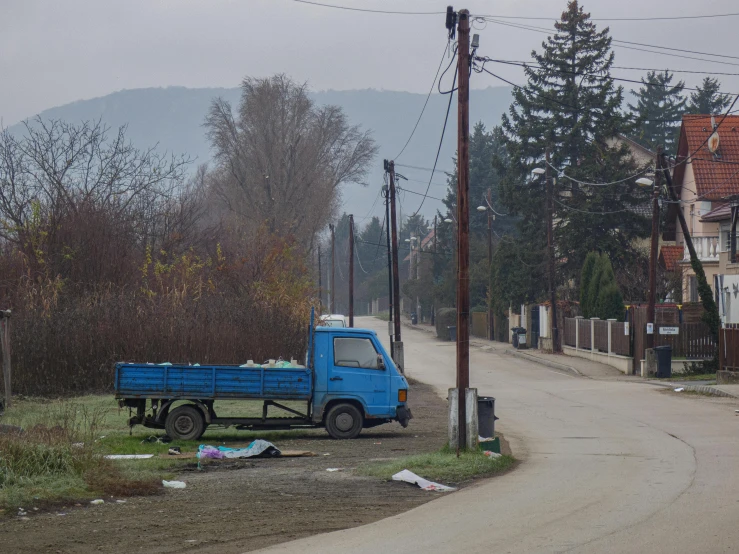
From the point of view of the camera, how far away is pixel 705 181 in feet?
158

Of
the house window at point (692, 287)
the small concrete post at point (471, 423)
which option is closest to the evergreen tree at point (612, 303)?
the house window at point (692, 287)

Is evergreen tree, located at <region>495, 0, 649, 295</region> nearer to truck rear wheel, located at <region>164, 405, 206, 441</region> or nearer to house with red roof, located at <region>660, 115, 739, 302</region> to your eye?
house with red roof, located at <region>660, 115, 739, 302</region>

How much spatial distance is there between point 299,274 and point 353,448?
108 feet

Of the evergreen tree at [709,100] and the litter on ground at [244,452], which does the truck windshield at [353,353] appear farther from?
the evergreen tree at [709,100]

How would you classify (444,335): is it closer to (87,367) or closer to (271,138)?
(271,138)

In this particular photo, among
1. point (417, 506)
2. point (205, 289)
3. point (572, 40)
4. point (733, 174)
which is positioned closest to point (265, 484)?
point (417, 506)

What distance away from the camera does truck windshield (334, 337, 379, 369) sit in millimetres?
17859

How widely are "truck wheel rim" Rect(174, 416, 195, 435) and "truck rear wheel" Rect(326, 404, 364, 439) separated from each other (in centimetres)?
247

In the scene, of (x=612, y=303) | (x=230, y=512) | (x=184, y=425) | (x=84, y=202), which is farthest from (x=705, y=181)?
(x=230, y=512)

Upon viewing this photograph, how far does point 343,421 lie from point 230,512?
752 cm

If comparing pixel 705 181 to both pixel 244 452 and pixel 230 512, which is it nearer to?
pixel 244 452

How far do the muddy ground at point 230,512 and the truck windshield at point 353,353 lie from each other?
125 inches

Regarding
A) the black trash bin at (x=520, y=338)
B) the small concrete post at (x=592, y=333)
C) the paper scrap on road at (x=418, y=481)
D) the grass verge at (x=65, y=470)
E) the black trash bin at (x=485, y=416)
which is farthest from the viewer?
the black trash bin at (x=520, y=338)

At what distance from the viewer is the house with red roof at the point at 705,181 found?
45656mm
